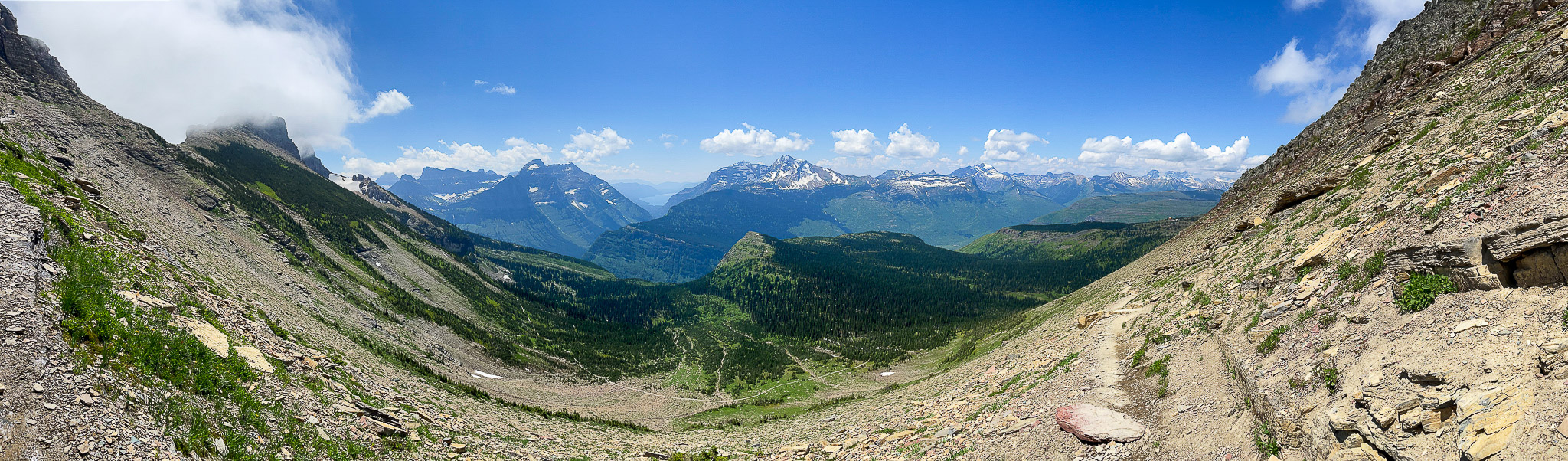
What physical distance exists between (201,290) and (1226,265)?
61511 mm

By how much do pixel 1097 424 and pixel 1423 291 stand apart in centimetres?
832

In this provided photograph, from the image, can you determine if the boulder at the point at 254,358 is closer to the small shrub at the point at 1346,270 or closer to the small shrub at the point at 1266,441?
the small shrub at the point at 1266,441

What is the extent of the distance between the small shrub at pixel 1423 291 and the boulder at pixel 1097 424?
22.5ft

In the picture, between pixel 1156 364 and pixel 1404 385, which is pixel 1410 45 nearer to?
→ pixel 1156 364

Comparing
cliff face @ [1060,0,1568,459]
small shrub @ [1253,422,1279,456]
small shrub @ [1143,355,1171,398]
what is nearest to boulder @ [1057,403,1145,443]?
cliff face @ [1060,0,1568,459]

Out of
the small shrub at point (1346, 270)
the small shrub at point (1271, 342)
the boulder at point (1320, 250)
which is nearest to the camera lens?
the small shrub at point (1271, 342)

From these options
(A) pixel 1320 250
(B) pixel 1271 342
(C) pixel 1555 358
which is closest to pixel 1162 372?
(B) pixel 1271 342

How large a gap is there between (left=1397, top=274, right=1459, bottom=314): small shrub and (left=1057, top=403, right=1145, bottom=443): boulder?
685 centimetres

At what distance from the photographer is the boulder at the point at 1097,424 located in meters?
14.7

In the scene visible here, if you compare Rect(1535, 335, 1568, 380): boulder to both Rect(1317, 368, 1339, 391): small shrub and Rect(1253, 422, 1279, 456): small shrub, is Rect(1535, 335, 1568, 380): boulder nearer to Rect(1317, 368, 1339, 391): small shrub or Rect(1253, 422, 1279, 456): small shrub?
Rect(1317, 368, 1339, 391): small shrub

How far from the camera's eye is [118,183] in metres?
55.0

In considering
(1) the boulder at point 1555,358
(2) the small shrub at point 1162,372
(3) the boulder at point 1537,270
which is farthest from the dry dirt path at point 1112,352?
(1) the boulder at point 1555,358

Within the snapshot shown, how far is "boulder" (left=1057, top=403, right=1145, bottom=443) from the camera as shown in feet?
48.3

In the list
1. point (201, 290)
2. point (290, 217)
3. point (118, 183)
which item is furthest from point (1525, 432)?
point (290, 217)
